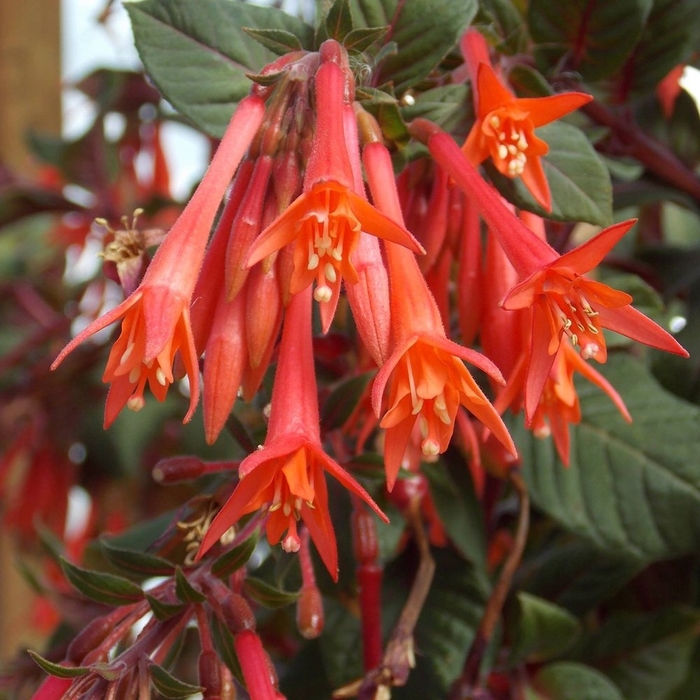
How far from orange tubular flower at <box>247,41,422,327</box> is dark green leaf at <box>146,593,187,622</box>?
0.44 ft

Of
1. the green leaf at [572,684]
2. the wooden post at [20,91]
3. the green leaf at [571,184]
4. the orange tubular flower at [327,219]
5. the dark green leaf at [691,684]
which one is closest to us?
the orange tubular flower at [327,219]

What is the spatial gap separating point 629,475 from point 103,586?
330mm

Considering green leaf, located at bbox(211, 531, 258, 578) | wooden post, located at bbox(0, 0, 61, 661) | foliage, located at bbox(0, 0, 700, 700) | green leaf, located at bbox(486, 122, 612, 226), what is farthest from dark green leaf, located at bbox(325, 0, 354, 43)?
wooden post, located at bbox(0, 0, 61, 661)

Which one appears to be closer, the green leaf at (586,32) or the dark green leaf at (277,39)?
the dark green leaf at (277,39)

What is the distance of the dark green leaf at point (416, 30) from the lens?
1.29ft

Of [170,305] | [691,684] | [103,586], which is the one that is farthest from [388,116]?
[691,684]

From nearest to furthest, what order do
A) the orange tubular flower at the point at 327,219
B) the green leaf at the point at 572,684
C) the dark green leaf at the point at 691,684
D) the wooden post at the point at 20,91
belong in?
the orange tubular flower at the point at 327,219
the green leaf at the point at 572,684
the dark green leaf at the point at 691,684
the wooden post at the point at 20,91

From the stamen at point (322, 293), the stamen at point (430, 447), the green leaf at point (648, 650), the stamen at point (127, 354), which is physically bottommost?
the green leaf at point (648, 650)

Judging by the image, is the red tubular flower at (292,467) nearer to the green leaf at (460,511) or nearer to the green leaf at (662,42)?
the green leaf at (460,511)

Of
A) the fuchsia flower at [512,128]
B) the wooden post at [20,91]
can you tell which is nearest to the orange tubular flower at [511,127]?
the fuchsia flower at [512,128]

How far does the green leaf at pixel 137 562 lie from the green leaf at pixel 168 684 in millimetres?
57

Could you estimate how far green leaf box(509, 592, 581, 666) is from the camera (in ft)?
1.67

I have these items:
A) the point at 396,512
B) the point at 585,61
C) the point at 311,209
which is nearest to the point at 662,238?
the point at 585,61

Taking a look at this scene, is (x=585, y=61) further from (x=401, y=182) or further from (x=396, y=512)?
(x=396, y=512)
